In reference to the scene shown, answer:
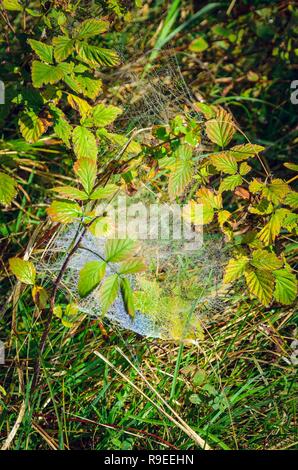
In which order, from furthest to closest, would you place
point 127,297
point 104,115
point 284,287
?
point 104,115 < point 284,287 < point 127,297

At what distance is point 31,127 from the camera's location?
1.90 m

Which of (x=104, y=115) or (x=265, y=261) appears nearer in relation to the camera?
(x=265, y=261)

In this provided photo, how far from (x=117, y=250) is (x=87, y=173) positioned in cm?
29

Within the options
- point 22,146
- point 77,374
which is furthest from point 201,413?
point 22,146

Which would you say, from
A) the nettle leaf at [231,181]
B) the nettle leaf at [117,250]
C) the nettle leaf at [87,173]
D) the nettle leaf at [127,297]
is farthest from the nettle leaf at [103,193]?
the nettle leaf at [231,181]

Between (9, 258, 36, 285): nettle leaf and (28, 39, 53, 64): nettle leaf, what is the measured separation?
26.7 inches

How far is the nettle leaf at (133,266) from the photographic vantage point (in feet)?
4.83

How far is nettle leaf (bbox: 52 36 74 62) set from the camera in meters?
1.72

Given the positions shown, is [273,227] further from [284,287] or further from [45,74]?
[45,74]

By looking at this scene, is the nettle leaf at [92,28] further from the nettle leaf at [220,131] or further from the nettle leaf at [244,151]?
the nettle leaf at [244,151]

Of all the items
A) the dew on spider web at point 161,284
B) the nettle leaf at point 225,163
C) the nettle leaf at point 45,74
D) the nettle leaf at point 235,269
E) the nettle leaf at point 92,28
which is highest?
the nettle leaf at point 92,28

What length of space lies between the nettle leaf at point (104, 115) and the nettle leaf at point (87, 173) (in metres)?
0.26

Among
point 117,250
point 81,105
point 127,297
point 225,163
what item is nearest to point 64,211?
point 117,250
